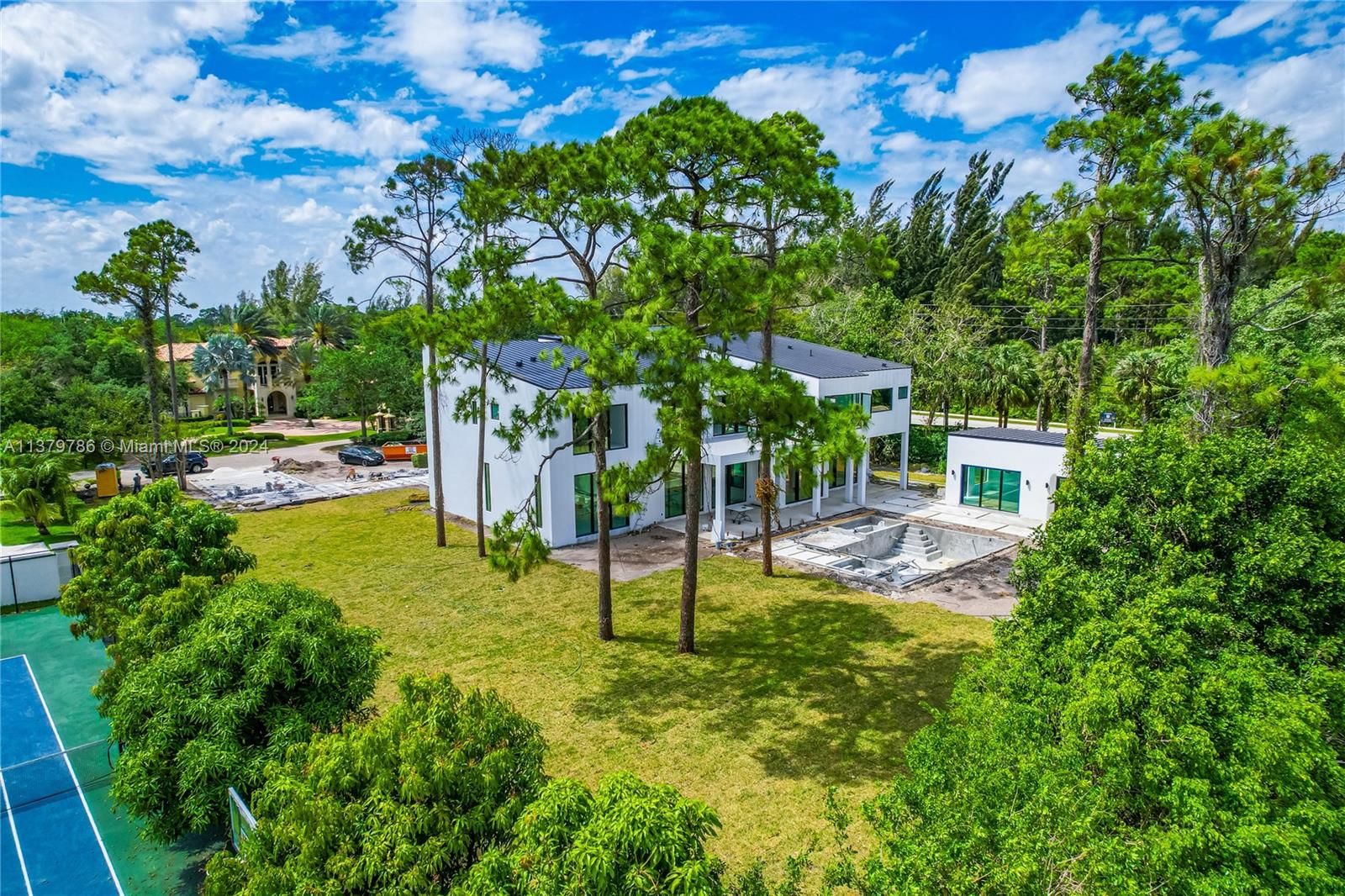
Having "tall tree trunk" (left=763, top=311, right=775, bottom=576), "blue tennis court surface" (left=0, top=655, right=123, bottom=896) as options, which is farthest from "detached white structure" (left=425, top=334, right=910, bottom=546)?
"blue tennis court surface" (left=0, top=655, right=123, bottom=896)

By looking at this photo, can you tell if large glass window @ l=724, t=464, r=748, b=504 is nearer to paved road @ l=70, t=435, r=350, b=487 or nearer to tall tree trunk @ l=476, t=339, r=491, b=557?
tall tree trunk @ l=476, t=339, r=491, b=557

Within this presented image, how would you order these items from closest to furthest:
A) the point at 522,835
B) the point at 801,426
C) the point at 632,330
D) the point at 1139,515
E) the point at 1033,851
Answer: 1. the point at 1033,851
2. the point at 522,835
3. the point at 1139,515
4. the point at 632,330
5. the point at 801,426

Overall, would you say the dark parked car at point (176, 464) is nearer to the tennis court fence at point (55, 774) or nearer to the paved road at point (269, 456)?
the paved road at point (269, 456)

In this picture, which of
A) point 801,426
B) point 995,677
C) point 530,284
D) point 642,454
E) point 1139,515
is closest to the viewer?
point 995,677

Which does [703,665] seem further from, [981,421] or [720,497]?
[981,421]

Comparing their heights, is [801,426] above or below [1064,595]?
above

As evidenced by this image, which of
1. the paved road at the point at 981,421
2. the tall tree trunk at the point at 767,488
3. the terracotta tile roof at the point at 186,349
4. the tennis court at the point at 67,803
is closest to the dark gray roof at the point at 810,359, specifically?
the tall tree trunk at the point at 767,488

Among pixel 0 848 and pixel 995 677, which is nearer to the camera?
pixel 995 677

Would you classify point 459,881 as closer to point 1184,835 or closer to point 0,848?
point 1184,835

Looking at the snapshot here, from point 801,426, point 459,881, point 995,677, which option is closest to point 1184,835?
point 995,677
